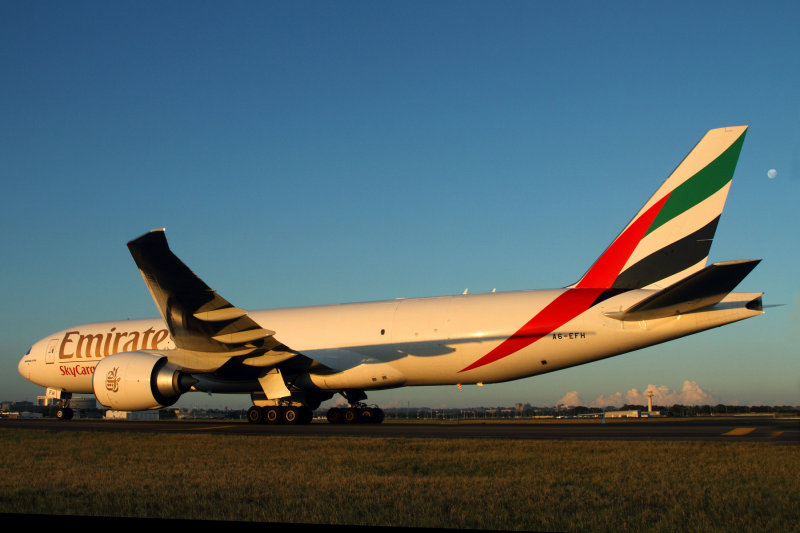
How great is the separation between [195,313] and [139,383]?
2.62 meters

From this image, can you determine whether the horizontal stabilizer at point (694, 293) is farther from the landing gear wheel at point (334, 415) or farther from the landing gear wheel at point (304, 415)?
the landing gear wheel at point (334, 415)

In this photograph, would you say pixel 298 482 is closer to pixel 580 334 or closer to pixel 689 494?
pixel 689 494

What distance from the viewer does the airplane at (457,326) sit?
661 inches

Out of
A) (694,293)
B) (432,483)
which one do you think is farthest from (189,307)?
(694,293)

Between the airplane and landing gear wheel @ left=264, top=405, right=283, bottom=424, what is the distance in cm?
3

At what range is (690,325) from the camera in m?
16.8

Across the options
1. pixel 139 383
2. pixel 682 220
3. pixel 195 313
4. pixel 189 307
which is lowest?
pixel 139 383

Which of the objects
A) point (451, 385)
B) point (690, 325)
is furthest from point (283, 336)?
point (690, 325)

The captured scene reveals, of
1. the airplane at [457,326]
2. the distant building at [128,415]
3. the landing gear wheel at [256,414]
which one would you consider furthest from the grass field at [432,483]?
the distant building at [128,415]

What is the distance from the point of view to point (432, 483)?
7617 millimetres

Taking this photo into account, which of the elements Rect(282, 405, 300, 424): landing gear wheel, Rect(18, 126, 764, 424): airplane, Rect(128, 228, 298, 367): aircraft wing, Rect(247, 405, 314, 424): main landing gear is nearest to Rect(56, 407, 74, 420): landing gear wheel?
Rect(18, 126, 764, 424): airplane

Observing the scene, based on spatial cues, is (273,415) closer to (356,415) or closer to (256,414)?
(256,414)

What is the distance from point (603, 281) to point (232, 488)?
14.2 m

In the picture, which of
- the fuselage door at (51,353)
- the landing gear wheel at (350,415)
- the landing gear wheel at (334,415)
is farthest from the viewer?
the fuselage door at (51,353)
